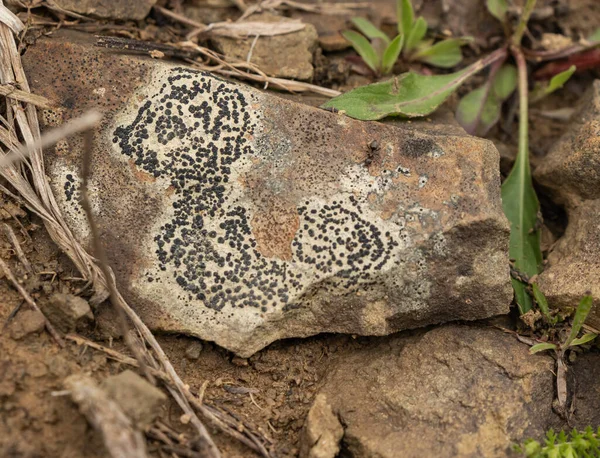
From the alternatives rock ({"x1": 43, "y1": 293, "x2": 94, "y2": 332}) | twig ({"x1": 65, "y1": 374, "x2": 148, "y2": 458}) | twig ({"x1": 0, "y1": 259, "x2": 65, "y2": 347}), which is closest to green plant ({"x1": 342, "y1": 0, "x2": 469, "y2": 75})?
rock ({"x1": 43, "y1": 293, "x2": 94, "y2": 332})

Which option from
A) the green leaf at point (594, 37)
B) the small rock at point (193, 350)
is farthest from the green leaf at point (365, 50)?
the small rock at point (193, 350)

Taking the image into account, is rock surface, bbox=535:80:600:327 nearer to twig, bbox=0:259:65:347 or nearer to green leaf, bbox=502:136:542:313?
green leaf, bbox=502:136:542:313

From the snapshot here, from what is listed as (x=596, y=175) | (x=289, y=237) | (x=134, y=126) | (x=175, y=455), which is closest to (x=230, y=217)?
(x=289, y=237)

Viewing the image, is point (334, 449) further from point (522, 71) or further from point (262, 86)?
point (522, 71)

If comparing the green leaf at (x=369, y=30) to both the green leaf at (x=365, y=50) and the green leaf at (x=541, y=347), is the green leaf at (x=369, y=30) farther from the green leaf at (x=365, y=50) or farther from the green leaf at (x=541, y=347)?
the green leaf at (x=541, y=347)

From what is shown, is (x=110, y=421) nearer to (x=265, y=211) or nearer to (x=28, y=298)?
(x=28, y=298)

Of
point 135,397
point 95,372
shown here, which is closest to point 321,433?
point 135,397

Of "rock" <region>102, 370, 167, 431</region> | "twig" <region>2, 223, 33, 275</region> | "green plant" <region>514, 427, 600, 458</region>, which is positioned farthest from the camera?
"twig" <region>2, 223, 33, 275</region>
